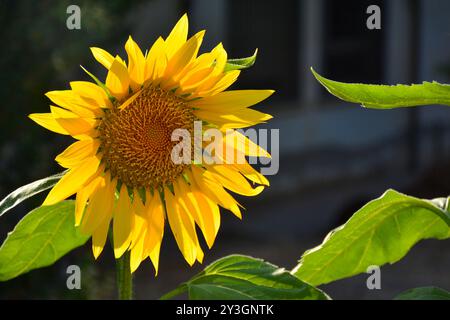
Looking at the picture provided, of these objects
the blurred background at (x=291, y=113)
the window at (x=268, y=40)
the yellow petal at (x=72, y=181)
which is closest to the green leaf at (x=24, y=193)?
the yellow petal at (x=72, y=181)

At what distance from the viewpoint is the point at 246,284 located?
0.87m

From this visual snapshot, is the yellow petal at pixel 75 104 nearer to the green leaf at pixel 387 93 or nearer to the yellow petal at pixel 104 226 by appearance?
the yellow petal at pixel 104 226

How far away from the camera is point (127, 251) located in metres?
0.94

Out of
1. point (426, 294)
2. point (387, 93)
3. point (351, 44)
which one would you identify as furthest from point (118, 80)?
point (351, 44)

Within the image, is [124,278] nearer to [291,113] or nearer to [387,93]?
[387,93]

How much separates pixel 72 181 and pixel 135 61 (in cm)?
12

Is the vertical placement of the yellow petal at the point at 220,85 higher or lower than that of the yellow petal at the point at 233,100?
higher

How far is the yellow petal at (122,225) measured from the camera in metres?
0.89

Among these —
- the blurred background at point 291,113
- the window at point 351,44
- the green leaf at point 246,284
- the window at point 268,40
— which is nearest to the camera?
the green leaf at point 246,284

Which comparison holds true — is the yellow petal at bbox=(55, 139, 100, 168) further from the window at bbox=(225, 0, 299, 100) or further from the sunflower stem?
the window at bbox=(225, 0, 299, 100)

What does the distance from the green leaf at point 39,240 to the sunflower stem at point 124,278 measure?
57 millimetres

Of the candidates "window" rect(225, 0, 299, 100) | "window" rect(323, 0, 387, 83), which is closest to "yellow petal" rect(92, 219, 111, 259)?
"window" rect(225, 0, 299, 100)

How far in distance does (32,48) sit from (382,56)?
4.71m
